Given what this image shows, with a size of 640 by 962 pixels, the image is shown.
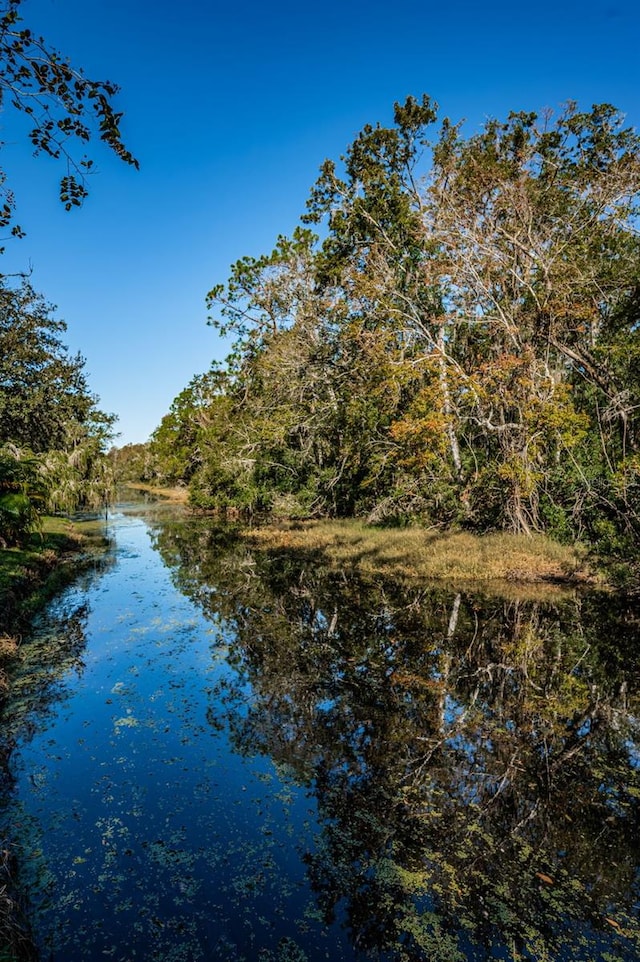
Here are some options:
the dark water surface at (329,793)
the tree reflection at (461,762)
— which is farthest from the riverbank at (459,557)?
the dark water surface at (329,793)

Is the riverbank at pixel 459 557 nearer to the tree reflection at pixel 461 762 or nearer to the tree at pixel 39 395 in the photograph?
the tree reflection at pixel 461 762

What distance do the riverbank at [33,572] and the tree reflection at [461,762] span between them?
408cm

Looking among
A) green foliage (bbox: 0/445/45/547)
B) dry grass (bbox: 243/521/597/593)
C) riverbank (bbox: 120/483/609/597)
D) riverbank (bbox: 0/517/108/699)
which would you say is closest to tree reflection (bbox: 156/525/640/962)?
riverbank (bbox: 120/483/609/597)

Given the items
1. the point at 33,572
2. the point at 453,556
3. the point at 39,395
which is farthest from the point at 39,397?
the point at 453,556

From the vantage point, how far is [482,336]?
24.5m

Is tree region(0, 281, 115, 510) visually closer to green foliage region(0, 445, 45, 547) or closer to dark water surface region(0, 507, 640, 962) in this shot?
green foliage region(0, 445, 45, 547)

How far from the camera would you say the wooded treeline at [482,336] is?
16.8 meters

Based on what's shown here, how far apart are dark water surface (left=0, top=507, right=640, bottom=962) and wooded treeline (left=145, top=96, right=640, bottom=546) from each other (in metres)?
7.91

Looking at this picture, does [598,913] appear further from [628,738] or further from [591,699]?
[591,699]

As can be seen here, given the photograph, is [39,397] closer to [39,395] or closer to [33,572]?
[39,395]

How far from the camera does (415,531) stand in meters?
22.2

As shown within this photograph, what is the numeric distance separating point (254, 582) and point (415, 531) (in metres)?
8.25

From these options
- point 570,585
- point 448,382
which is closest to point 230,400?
point 448,382

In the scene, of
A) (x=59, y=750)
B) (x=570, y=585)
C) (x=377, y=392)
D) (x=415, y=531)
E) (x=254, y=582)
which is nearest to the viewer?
(x=59, y=750)
